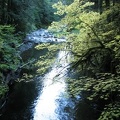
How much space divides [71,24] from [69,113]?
614 centimetres

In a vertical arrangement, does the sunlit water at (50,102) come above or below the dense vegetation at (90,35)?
below

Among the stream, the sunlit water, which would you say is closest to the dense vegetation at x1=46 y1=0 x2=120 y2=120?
the stream

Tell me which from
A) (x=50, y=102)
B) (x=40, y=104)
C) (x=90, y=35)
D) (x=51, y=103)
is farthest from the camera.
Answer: (x=50, y=102)

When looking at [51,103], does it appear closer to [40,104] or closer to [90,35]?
[40,104]

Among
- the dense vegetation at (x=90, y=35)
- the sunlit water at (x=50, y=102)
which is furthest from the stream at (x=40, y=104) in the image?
the dense vegetation at (x=90, y=35)

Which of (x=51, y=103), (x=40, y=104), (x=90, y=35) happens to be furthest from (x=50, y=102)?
(x=90, y=35)

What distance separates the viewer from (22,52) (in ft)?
106

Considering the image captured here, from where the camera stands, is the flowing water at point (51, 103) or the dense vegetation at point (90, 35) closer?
the dense vegetation at point (90, 35)

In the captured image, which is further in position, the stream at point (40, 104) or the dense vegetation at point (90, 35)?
the stream at point (40, 104)

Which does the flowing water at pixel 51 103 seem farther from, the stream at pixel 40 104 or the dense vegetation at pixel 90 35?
the dense vegetation at pixel 90 35

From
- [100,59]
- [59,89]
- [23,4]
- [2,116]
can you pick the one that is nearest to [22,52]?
[23,4]

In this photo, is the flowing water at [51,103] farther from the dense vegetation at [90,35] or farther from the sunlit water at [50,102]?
the dense vegetation at [90,35]

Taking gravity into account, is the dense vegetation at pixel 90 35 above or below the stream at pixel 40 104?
above

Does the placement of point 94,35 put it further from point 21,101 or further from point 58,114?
point 21,101
